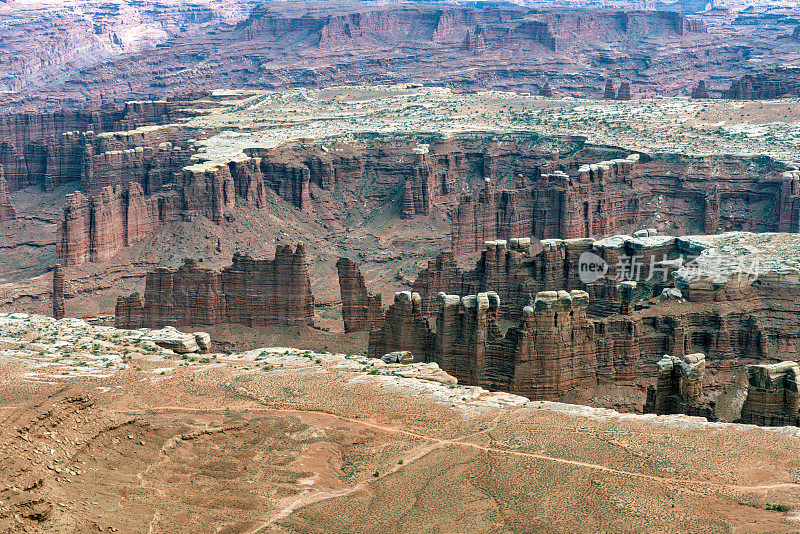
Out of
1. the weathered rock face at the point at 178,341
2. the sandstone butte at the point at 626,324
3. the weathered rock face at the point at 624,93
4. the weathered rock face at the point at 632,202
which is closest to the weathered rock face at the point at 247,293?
the sandstone butte at the point at 626,324

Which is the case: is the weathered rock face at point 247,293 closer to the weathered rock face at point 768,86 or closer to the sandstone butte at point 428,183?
the sandstone butte at point 428,183

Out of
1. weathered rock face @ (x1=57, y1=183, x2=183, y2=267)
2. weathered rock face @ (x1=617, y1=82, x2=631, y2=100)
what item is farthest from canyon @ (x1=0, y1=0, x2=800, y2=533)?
weathered rock face @ (x1=617, y1=82, x2=631, y2=100)

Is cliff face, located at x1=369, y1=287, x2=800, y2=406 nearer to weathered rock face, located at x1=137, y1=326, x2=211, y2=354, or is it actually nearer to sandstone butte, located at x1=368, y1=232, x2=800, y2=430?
sandstone butte, located at x1=368, y1=232, x2=800, y2=430

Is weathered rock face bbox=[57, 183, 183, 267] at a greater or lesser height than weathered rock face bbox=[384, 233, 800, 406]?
greater

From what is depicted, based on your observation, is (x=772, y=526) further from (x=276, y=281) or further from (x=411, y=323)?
(x=276, y=281)

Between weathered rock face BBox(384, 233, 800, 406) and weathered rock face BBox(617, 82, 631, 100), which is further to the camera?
weathered rock face BBox(617, 82, 631, 100)

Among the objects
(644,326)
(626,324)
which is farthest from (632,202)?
(626,324)

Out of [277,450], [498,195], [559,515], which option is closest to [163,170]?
[498,195]
